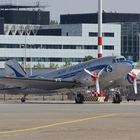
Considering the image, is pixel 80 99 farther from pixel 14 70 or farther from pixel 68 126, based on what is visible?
pixel 68 126

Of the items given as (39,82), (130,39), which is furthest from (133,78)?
(130,39)

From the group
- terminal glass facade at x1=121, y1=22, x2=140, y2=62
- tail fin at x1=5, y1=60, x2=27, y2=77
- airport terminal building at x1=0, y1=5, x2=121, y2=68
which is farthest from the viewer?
terminal glass facade at x1=121, y1=22, x2=140, y2=62

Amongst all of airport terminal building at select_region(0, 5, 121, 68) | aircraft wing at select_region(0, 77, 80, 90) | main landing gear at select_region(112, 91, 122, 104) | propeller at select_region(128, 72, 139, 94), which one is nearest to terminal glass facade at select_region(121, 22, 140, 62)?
airport terminal building at select_region(0, 5, 121, 68)

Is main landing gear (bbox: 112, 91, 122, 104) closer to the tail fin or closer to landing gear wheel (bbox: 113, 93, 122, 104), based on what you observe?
landing gear wheel (bbox: 113, 93, 122, 104)

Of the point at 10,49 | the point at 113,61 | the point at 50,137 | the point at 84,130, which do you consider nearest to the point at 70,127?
the point at 84,130

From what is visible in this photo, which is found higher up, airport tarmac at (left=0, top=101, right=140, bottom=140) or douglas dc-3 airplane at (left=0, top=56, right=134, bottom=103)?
douglas dc-3 airplane at (left=0, top=56, right=134, bottom=103)

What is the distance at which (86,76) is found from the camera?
62.9m

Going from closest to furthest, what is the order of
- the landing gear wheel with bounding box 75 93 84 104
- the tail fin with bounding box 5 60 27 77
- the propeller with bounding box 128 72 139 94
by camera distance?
the landing gear wheel with bounding box 75 93 84 104, the propeller with bounding box 128 72 139 94, the tail fin with bounding box 5 60 27 77

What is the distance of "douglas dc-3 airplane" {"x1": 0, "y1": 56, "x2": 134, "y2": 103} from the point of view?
62469 millimetres

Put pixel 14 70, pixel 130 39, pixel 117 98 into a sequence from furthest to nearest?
1. pixel 130 39
2. pixel 14 70
3. pixel 117 98

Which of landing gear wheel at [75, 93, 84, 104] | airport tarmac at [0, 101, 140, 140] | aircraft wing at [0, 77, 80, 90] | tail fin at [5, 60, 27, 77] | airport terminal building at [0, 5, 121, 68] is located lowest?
airport tarmac at [0, 101, 140, 140]

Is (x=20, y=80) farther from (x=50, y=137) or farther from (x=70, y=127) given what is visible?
(x=50, y=137)

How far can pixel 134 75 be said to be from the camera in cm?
6600

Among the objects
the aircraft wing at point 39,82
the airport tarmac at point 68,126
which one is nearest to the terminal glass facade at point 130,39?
the aircraft wing at point 39,82
